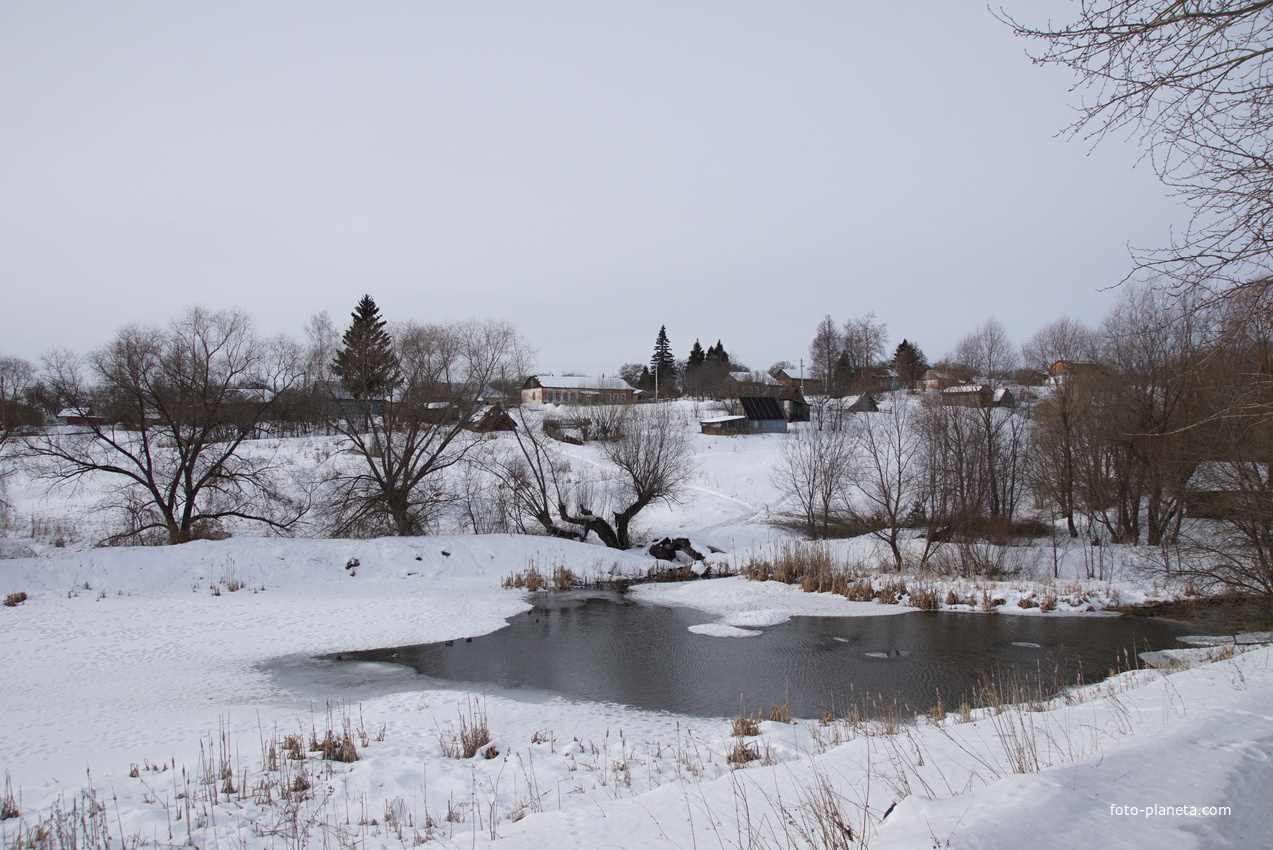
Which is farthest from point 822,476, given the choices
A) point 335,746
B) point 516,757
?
point 335,746

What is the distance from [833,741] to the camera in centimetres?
771

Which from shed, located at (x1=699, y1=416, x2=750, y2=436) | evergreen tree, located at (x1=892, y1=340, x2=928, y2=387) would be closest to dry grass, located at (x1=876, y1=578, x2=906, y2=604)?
shed, located at (x1=699, y1=416, x2=750, y2=436)

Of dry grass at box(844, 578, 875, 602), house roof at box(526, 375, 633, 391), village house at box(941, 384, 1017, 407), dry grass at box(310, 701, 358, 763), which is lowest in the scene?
dry grass at box(844, 578, 875, 602)

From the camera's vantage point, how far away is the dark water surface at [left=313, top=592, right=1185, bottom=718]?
11.0 metres

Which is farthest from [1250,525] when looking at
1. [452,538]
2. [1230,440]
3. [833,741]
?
[452,538]

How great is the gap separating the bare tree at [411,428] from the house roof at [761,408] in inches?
1390

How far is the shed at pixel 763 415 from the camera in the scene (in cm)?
6122

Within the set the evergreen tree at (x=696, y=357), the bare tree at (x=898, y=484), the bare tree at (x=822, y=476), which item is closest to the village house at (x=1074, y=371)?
the bare tree at (x=898, y=484)

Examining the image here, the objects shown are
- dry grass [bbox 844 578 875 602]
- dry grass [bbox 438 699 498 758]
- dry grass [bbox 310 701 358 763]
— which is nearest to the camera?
dry grass [bbox 310 701 358 763]

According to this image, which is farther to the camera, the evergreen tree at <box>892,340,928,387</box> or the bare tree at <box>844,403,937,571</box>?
the evergreen tree at <box>892,340,928,387</box>

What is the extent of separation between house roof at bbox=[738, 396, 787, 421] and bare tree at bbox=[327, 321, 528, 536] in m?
35.3

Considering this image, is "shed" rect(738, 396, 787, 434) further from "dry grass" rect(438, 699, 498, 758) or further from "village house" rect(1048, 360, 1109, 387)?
"dry grass" rect(438, 699, 498, 758)

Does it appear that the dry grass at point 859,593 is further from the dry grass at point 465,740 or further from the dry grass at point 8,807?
the dry grass at point 8,807

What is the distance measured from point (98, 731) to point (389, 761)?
13.7 ft
